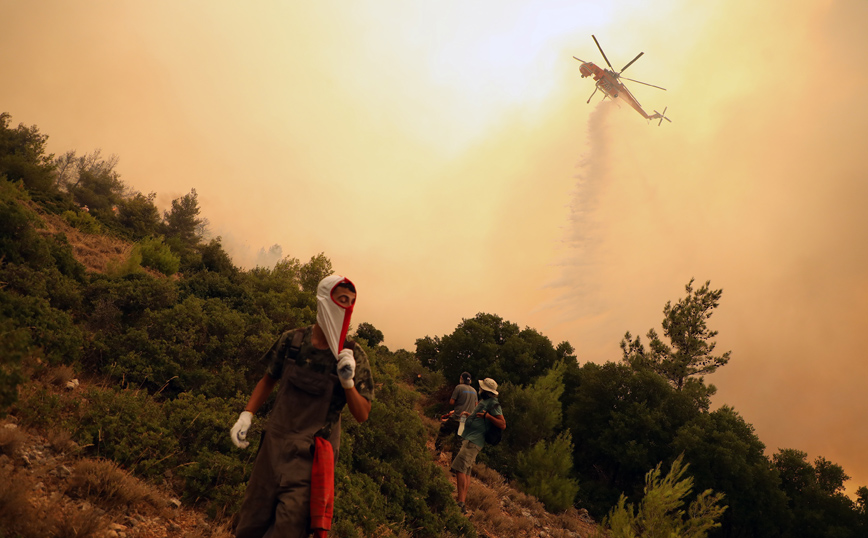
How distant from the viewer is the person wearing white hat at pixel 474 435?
10.0 metres

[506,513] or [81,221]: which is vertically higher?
[81,221]

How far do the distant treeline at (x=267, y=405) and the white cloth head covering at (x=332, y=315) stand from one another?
2.01 meters

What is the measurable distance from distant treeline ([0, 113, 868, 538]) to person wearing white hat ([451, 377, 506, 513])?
835 millimetres

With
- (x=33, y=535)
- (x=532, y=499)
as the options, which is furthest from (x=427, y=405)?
→ (x=33, y=535)

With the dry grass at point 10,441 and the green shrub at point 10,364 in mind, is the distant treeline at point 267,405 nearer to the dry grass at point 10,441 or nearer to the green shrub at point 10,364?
the green shrub at point 10,364

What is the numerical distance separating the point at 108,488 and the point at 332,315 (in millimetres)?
3245

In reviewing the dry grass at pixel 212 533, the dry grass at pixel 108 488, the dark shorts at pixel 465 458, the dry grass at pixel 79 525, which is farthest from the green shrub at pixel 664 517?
the dry grass at pixel 79 525

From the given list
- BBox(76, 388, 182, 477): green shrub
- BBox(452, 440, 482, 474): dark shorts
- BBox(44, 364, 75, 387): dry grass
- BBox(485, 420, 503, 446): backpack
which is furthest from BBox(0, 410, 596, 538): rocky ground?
BBox(485, 420, 503, 446): backpack

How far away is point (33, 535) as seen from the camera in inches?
148

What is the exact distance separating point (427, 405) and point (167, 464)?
18220 mm

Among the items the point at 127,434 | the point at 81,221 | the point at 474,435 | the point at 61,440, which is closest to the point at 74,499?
the point at 61,440

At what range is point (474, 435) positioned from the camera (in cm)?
1017

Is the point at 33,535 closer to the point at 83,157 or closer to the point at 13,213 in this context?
the point at 13,213

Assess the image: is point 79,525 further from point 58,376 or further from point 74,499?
point 58,376
